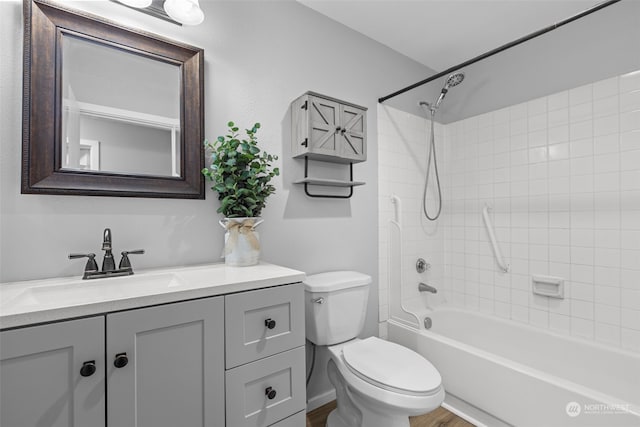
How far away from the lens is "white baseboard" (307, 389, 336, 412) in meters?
1.72

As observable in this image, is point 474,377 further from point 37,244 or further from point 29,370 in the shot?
point 37,244

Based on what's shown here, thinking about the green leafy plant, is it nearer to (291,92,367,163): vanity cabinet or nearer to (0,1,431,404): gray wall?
(0,1,431,404): gray wall

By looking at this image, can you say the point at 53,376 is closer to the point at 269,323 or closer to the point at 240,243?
the point at 269,323

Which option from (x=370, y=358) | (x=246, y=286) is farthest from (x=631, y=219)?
(x=246, y=286)

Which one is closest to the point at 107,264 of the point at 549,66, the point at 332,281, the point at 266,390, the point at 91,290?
the point at 91,290

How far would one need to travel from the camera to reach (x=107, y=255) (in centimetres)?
112

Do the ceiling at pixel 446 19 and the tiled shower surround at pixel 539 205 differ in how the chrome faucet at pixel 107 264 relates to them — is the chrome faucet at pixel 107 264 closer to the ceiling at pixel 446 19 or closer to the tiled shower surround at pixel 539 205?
the tiled shower surround at pixel 539 205

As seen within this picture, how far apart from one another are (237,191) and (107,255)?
0.56 meters

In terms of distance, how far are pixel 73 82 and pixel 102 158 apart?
1.00 feet

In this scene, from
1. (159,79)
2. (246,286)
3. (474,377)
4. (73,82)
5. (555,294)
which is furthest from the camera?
(555,294)

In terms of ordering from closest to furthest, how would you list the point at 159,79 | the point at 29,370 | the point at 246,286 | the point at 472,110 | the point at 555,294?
the point at 29,370, the point at 246,286, the point at 159,79, the point at 555,294, the point at 472,110

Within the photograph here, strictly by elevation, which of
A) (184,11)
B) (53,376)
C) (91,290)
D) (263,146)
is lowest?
(53,376)

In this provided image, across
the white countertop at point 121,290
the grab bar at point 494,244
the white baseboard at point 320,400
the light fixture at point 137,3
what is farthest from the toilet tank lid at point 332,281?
the light fixture at point 137,3

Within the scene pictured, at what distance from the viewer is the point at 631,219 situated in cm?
167
